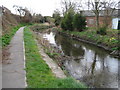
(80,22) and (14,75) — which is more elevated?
(80,22)

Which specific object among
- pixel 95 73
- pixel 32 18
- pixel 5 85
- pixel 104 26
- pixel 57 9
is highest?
pixel 57 9

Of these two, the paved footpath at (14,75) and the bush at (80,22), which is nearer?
the paved footpath at (14,75)

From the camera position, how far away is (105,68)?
8781 mm

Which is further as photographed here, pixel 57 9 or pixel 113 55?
pixel 57 9

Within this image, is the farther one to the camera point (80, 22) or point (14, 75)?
point (80, 22)


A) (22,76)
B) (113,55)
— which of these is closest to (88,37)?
(113,55)

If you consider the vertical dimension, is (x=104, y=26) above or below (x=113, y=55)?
above

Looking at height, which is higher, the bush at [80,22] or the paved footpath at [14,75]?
the bush at [80,22]

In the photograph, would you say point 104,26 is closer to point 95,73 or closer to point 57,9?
point 95,73

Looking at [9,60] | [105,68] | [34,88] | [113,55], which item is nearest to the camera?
[34,88]

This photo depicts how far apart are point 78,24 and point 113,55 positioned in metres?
13.6

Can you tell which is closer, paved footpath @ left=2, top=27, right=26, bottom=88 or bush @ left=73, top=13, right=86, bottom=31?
paved footpath @ left=2, top=27, right=26, bottom=88

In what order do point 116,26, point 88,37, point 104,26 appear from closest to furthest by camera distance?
point 104,26 → point 88,37 → point 116,26

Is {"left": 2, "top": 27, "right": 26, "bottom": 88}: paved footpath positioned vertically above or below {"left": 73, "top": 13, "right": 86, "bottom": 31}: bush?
below
